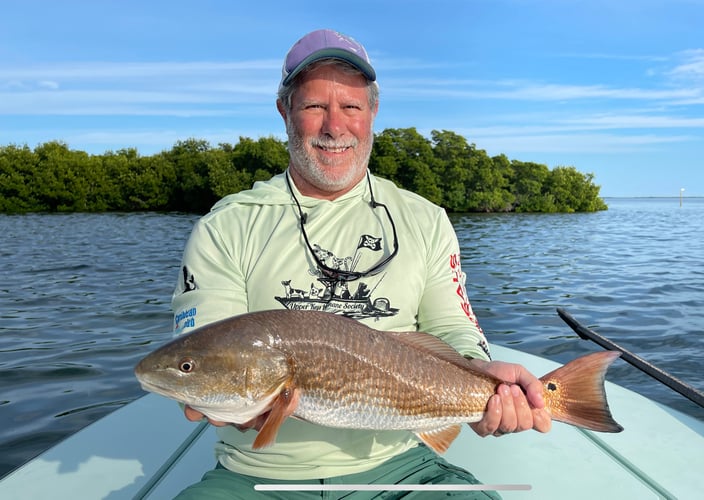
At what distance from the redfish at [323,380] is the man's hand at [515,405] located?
41 millimetres

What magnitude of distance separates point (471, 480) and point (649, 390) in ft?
21.7

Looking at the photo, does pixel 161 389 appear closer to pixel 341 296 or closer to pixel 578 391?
pixel 341 296

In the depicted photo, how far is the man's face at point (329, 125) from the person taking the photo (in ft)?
10.7

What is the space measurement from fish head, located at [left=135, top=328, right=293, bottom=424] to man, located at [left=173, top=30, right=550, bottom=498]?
0.39m

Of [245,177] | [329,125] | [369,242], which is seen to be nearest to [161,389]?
[369,242]

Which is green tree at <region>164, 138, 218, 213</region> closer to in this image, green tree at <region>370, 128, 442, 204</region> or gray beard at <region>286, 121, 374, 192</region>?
green tree at <region>370, 128, 442, 204</region>

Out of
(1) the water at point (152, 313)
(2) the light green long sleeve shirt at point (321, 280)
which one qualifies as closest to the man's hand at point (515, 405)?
(2) the light green long sleeve shirt at point (321, 280)

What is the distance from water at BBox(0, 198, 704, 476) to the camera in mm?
7504

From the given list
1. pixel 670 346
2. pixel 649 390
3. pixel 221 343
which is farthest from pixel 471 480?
pixel 670 346

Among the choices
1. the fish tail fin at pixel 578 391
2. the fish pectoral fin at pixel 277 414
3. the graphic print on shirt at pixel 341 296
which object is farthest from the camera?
the graphic print on shirt at pixel 341 296

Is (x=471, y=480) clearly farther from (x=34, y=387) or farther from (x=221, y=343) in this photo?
(x=34, y=387)

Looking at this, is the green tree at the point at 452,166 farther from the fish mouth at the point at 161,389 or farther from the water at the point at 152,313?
the fish mouth at the point at 161,389

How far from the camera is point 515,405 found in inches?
104

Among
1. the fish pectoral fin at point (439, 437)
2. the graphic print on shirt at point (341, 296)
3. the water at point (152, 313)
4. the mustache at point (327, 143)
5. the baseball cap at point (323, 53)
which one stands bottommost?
the water at point (152, 313)
